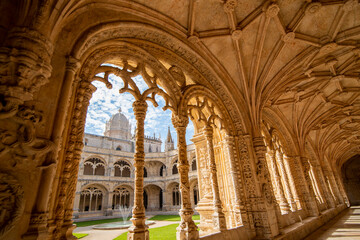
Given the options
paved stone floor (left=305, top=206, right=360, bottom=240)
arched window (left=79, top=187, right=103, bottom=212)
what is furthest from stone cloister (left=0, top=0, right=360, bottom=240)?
arched window (left=79, top=187, right=103, bottom=212)

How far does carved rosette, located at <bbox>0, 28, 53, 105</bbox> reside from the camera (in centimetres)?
185

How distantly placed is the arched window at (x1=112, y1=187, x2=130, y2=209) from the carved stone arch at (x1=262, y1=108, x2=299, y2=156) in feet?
64.4

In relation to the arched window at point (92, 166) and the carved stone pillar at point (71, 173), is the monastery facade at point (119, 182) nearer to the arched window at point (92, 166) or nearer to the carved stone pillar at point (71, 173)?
the arched window at point (92, 166)

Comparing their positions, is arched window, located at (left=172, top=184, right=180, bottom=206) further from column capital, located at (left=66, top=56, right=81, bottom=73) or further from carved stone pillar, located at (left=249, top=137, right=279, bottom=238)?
column capital, located at (left=66, top=56, right=81, bottom=73)

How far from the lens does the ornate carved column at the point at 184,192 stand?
3959 mm

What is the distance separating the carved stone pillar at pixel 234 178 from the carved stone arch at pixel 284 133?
4562 mm

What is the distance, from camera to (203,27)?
17.9 feet

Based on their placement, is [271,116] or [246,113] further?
[271,116]

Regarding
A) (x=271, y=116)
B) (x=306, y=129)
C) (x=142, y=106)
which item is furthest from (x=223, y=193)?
(x=306, y=129)

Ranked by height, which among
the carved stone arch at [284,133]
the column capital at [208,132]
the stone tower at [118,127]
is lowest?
the column capital at [208,132]

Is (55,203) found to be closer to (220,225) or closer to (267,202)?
(220,225)

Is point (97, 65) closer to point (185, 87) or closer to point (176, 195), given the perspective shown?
point (185, 87)

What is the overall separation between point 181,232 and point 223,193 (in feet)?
8.57

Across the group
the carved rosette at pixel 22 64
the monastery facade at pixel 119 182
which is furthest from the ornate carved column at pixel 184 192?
the monastery facade at pixel 119 182
